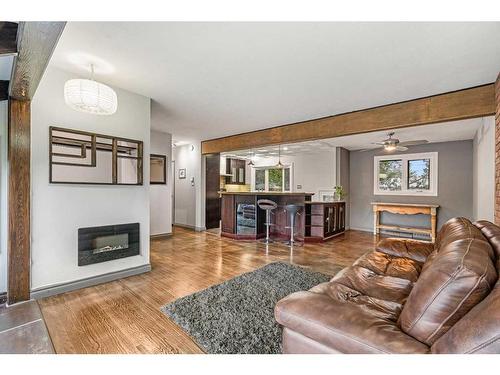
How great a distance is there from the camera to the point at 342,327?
1062 millimetres

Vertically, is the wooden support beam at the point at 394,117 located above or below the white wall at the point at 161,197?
above

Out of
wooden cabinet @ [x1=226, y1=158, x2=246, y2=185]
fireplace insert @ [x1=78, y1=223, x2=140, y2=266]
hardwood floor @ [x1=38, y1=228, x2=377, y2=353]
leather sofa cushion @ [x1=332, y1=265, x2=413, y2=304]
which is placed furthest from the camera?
wooden cabinet @ [x1=226, y1=158, x2=246, y2=185]

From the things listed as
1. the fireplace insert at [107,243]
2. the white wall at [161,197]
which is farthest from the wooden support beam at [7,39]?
the white wall at [161,197]

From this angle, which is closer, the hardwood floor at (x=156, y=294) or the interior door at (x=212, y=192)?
the hardwood floor at (x=156, y=294)

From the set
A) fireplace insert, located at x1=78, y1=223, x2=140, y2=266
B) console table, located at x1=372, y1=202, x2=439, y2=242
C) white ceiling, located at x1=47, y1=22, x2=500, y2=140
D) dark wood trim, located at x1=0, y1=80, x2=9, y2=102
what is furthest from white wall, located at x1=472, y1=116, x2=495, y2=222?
dark wood trim, located at x1=0, y1=80, x2=9, y2=102

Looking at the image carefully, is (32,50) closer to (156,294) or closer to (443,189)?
(156,294)

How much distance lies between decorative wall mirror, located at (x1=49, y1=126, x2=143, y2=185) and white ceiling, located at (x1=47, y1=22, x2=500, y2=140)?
712 millimetres

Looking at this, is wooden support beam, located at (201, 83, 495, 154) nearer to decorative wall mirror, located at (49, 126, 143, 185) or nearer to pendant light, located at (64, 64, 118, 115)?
decorative wall mirror, located at (49, 126, 143, 185)

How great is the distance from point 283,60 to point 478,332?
2.35m

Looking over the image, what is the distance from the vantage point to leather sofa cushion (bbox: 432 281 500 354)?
0.77 m

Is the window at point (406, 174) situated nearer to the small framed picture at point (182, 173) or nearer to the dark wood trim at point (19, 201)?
the small framed picture at point (182, 173)

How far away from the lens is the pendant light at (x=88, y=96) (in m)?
2.04

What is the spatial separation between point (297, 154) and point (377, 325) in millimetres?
7000

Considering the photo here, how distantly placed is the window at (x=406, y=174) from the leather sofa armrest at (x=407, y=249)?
4.26m
